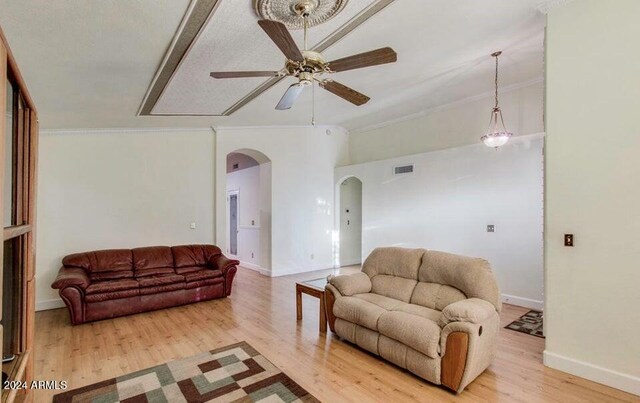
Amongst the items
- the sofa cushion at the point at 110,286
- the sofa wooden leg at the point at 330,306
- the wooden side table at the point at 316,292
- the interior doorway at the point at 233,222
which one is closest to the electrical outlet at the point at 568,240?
the sofa wooden leg at the point at 330,306

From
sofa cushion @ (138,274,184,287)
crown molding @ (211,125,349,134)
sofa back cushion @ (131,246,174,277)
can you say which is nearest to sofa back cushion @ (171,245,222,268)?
sofa back cushion @ (131,246,174,277)

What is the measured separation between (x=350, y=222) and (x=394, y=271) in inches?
182

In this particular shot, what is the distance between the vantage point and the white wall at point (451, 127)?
490 cm

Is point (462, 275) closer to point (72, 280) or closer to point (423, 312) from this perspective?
point (423, 312)

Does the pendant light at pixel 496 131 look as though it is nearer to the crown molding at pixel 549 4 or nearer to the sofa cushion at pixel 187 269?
the crown molding at pixel 549 4

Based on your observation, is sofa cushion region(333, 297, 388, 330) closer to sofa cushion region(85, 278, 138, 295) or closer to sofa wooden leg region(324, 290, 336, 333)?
sofa wooden leg region(324, 290, 336, 333)

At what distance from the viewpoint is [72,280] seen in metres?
3.91

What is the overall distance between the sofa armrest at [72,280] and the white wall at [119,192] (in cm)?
77

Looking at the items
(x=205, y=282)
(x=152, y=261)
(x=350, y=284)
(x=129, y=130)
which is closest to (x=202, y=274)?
(x=205, y=282)

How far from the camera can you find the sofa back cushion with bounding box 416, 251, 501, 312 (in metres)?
2.82

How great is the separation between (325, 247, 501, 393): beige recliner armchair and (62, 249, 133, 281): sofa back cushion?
3.17 metres

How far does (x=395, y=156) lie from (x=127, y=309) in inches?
213

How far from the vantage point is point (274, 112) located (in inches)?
217

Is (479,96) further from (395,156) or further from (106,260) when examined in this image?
(106,260)
